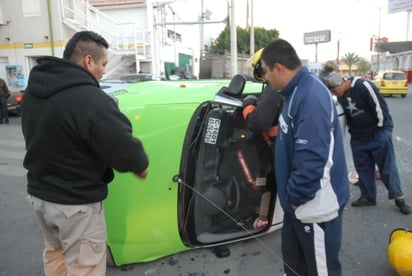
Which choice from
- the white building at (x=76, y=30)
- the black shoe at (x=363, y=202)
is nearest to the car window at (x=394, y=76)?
the white building at (x=76, y=30)

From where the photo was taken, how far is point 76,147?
1.95m

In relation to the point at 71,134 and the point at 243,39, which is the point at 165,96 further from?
the point at 243,39

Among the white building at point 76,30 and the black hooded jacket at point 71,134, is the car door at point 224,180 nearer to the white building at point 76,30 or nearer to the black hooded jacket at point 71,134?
the black hooded jacket at point 71,134

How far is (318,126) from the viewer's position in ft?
6.61

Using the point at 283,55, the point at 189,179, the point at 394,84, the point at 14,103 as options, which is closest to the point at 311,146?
the point at 283,55

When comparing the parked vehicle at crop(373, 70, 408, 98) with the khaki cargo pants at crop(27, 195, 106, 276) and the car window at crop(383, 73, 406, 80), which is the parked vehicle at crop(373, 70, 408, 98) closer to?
the car window at crop(383, 73, 406, 80)

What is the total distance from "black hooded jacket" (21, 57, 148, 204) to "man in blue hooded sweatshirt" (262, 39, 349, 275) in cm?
84

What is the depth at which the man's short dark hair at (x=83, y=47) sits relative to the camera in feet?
6.85

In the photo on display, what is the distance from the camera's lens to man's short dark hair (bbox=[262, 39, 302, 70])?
84.8 inches

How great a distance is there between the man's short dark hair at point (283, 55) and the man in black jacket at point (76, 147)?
0.90m

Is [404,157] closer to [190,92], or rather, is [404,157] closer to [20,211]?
[190,92]

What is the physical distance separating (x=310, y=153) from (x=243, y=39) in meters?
52.3

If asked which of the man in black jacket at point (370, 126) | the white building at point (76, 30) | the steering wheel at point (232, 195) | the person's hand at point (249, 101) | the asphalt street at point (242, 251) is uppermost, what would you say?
the white building at point (76, 30)

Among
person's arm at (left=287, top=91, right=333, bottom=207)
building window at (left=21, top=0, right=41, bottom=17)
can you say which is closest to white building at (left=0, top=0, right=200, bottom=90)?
building window at (left=21, top=0, right=41, bottom=17)
